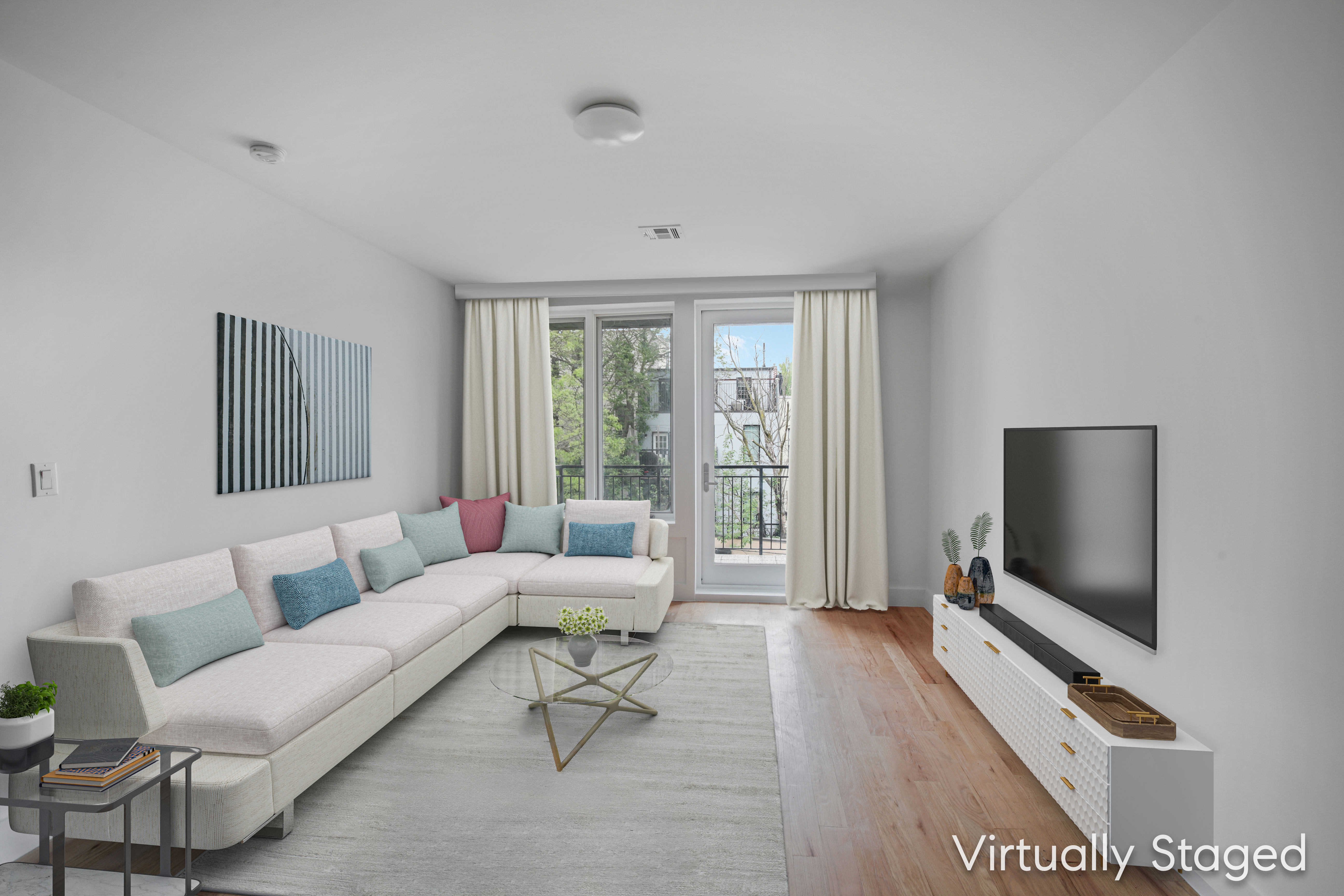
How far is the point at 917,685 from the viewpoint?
3.46m

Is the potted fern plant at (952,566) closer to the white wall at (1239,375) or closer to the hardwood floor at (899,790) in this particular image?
the hardwood floor at (899,790)

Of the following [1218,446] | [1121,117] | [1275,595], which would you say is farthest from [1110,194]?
[1275,595]

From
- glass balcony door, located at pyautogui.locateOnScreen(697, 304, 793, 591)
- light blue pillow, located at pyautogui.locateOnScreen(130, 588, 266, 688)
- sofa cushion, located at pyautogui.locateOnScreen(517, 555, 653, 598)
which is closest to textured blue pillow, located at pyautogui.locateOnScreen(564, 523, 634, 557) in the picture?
sofa cushion, located at pyautogui.locateOnScreen(517, 555, 653, 598)

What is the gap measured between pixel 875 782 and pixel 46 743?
2.68 metres

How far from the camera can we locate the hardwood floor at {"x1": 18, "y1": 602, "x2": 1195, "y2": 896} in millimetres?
1936

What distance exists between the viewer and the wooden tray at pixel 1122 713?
193cm

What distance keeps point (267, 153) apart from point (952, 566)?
391cm

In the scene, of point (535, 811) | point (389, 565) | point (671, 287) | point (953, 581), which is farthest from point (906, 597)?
point (389, 565)

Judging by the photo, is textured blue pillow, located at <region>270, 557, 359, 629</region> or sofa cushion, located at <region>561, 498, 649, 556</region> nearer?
textured blue pillow, located at <region>270, 557, 359, 629</region>

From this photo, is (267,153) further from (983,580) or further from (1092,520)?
(983,580)

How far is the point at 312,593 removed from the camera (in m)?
3.06

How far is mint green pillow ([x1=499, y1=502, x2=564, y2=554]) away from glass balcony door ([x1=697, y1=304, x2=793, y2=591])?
1241mm

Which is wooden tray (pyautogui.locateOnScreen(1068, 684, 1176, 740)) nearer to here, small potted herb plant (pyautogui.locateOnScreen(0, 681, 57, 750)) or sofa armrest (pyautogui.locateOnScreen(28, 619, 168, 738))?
sofa armrest (pyautogui.locateOnScreen(28, 619, 168, 738))

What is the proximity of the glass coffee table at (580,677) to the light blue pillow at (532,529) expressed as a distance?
1505 millimetres
